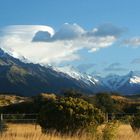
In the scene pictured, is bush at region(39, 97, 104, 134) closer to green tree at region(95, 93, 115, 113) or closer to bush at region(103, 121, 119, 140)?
bush at region(103, 121, 119, 140)

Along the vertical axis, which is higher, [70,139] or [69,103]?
[69,103]

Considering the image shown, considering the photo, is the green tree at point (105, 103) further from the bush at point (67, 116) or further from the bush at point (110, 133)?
the bush at point (110, 133)

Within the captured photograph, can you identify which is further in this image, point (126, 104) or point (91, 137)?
point (126, 104)

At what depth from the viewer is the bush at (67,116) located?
24578 millimetres

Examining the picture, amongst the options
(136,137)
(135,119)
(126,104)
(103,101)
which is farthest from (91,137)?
(126,104)

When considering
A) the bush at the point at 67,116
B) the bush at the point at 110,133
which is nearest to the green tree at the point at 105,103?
the bush at the point at 67,116

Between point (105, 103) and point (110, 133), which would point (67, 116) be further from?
point (105, 103)

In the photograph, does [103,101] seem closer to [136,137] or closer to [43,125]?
[43,125]

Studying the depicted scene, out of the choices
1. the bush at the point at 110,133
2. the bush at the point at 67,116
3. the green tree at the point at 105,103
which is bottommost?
the bush at the point at 110,133

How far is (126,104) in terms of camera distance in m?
76.2

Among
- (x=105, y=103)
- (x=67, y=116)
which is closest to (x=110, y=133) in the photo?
(x=67, y=116)

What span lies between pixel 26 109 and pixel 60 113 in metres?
42.9

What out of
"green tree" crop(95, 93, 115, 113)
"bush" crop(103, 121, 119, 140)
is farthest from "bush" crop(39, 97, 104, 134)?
"green tree" crop(95, 93, 115, 113)

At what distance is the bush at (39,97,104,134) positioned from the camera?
24578 mm
